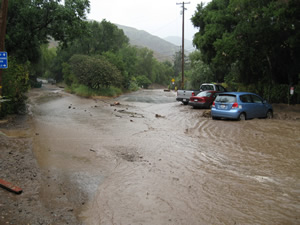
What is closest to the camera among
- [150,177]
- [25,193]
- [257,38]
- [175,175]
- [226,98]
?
[25,193]

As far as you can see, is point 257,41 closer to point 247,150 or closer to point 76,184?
point 247,150

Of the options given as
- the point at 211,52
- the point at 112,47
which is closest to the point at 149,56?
the point at 112,47

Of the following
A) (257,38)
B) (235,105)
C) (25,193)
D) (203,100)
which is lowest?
(25,193)

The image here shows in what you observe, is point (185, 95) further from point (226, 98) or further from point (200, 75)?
point (200, 75)

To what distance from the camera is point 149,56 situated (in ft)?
344

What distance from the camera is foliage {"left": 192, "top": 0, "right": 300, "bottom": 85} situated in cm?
1590

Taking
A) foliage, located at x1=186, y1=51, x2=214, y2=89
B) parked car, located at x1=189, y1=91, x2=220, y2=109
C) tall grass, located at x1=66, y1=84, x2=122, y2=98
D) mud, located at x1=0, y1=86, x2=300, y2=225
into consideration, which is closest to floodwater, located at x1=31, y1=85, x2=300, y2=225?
mud, located at x1=0, y1=86, x2=300, y2=225

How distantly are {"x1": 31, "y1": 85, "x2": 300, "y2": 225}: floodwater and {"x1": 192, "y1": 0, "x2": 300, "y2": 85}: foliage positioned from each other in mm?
8188

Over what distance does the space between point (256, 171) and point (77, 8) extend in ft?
53.8

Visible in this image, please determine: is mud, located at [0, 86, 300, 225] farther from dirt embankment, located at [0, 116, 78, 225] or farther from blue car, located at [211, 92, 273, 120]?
blue car, located at [211, 92, 273, 120]

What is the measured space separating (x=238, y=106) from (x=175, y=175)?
8.55 metres

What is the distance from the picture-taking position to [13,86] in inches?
500

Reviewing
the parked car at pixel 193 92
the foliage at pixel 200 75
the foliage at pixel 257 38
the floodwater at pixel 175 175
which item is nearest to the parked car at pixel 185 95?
the parked car at pixel 193 92

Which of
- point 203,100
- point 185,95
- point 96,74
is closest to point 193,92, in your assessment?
point 185,95
